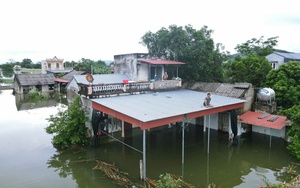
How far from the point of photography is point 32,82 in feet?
117

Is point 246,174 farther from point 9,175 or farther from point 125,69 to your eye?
point 125,69

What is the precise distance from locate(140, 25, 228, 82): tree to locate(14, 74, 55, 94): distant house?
74.6 ft

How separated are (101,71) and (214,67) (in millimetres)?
19738

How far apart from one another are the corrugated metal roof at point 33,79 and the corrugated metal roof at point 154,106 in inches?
1075

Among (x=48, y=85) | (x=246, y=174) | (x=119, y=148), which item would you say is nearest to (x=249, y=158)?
(x=246, y=174)

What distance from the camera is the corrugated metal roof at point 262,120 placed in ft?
44.4

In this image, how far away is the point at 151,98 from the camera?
14.0 metres

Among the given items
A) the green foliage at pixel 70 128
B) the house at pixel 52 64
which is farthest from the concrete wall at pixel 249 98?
the house at pixel 52 64

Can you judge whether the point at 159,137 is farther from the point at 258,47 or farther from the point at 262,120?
the point at 258,47

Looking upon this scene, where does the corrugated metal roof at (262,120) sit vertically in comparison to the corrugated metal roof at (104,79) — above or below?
below

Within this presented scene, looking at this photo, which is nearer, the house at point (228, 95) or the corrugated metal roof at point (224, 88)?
the house at point (228, 95)

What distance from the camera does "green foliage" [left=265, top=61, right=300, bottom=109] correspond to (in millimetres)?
15898

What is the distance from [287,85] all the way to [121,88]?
1187 cm

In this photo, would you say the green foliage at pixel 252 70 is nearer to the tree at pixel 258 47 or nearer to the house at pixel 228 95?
the house at pixel 228 95
